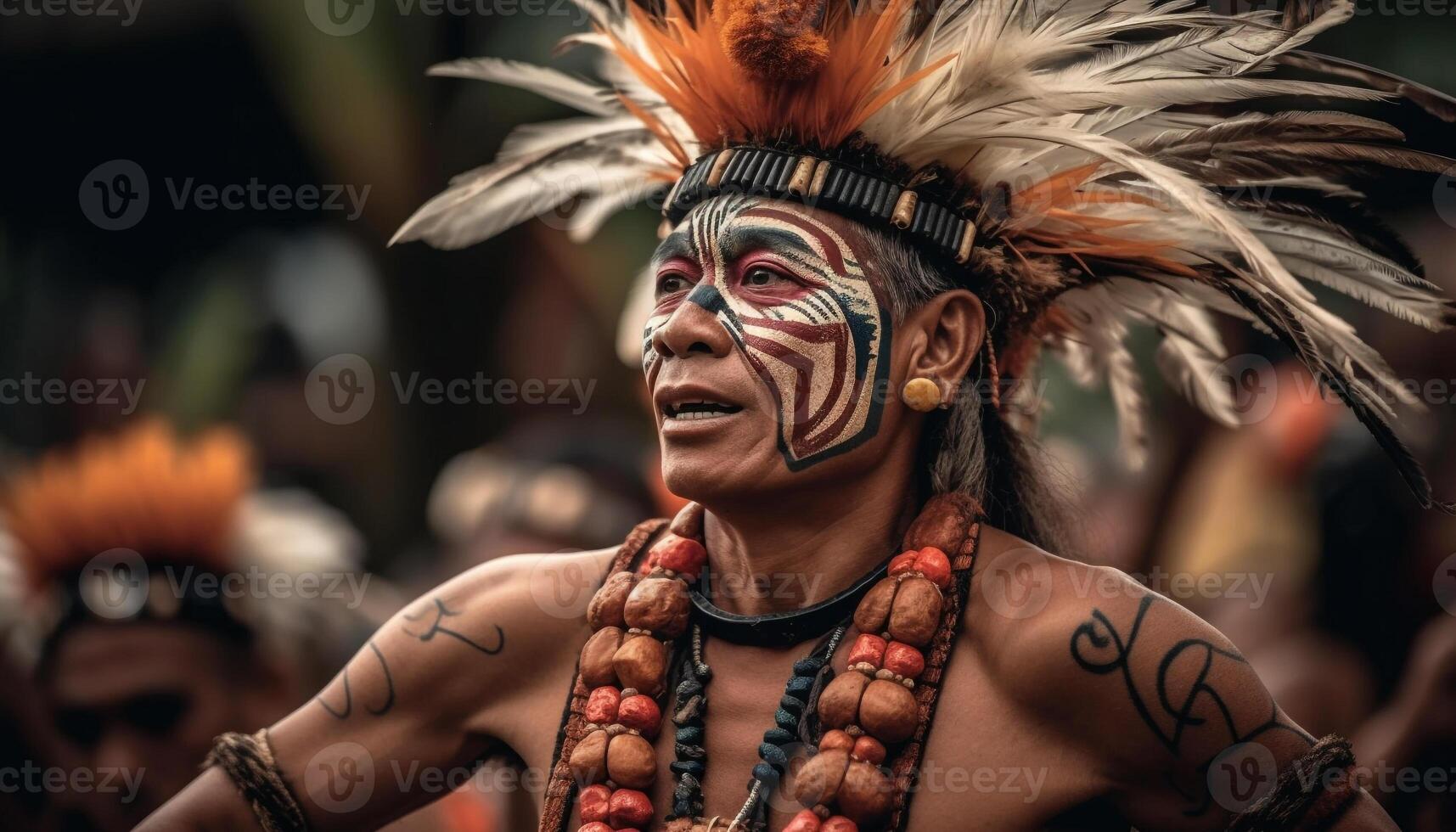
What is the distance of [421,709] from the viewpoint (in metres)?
3.13

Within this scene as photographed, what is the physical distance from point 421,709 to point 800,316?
1250 mm

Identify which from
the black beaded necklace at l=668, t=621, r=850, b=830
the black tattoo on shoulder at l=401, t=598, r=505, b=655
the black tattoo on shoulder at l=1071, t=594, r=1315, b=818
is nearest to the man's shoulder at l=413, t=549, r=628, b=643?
the black tattoo on shoulder at l=401, t=598, r=505, b=655

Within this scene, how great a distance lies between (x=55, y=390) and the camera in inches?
353

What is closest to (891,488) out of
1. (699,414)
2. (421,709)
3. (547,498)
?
(699,414)

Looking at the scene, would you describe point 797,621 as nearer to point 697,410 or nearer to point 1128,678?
point 697,410

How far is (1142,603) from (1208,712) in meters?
0.24

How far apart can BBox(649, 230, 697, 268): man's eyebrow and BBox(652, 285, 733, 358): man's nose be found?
127mm

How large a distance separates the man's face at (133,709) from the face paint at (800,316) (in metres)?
2.41

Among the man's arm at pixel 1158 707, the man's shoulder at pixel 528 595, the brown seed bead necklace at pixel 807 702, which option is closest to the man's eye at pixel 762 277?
the brown seed bead necklace at pixel 807 702

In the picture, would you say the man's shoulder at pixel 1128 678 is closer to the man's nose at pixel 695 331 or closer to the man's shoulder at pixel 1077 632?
the man's shoulder at pixel 1077 632

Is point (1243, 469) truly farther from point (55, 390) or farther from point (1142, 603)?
point (55, 390)

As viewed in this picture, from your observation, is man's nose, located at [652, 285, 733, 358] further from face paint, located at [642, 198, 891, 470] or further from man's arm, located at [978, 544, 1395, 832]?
man's arm, located at [978, 544, 1395, 832]

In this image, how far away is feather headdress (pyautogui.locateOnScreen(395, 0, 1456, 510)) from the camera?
114 inches

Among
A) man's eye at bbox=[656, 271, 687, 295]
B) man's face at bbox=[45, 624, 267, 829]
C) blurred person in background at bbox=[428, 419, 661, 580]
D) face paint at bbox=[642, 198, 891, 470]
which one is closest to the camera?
face paint at bbox=[642, 198, 891, 470]
